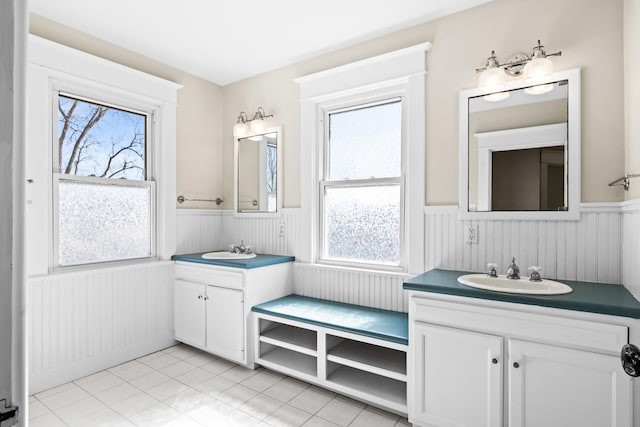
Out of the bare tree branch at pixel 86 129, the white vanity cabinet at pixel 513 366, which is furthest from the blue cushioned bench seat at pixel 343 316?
the bare tree branch at pixel 86 129

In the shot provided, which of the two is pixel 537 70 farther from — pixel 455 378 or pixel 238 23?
pixel 238 23

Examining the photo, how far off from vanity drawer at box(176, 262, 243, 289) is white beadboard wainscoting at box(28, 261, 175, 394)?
162 millimetres

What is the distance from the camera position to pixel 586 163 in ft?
6.84

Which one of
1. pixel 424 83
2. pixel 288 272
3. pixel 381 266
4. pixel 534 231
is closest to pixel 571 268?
pixel 534 231

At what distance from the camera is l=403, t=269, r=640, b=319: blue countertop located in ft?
5.02

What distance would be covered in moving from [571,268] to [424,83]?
1542 millimetres

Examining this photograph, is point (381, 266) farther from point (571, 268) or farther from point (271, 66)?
point (271, 66)

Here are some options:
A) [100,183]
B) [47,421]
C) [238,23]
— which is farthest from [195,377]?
[238,23]

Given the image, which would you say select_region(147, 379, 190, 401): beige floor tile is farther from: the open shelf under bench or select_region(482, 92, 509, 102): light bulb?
select_region(482, 92, 509, 102): light bulb

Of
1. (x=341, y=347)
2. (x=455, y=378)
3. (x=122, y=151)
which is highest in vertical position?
(x=122, y=151)

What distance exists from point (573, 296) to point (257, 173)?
109 inches

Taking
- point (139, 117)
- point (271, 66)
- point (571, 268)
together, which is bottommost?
point (571, 268)

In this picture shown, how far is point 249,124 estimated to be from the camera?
3.56 m

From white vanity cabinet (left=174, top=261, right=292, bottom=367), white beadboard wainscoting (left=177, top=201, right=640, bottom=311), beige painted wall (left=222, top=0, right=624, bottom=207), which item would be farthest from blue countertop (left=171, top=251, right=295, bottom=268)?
beige painted wall (left=222, top=0, right=624, bottom=207)
